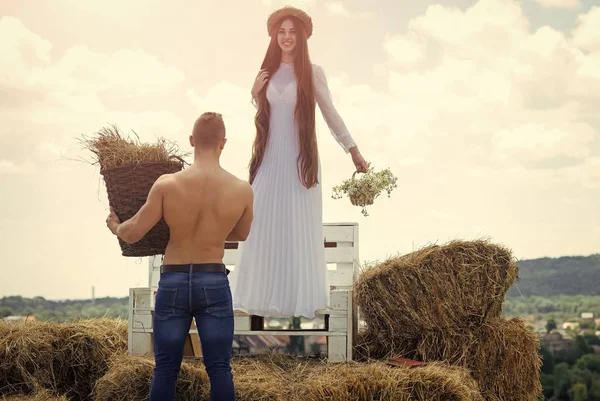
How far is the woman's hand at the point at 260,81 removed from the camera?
18.1 feet

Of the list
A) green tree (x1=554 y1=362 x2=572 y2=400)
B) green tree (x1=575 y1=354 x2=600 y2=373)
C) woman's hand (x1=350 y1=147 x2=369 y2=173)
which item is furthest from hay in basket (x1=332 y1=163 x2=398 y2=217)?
green tree (x1=575 y1=354 x2=600 y2=373)

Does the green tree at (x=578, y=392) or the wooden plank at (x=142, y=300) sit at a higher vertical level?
the wooden plank at (x=142, y=300)

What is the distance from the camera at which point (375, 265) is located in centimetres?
582

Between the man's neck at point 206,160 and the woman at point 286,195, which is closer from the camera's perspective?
the man's neck at point 206,160

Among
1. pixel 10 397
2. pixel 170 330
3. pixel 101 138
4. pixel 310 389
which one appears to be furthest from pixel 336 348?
pixel 10 397

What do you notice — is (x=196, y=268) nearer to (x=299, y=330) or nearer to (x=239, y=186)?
(x=239, y=186)

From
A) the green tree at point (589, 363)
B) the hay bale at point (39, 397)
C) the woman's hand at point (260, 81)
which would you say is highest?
the woman's hand at point (260, 81)

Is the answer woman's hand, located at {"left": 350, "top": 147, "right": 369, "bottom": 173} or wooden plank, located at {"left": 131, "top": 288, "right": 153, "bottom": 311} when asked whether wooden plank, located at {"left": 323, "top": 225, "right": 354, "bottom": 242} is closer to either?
woman's hand, located at {"left": 350, "top": 147, "right": 369, "bottom": 173}

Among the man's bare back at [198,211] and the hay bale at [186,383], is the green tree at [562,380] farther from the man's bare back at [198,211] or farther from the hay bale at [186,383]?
the man's bare back at [198,211]

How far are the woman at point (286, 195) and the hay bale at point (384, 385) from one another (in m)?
0.73

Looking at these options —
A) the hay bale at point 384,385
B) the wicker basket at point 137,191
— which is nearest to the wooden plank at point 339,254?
the hay bale at point 384,385

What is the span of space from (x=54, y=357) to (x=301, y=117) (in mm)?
3105

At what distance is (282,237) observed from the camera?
17.7 feet

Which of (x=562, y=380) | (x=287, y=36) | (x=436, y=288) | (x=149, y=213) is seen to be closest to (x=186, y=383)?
(x=149, y=213)
